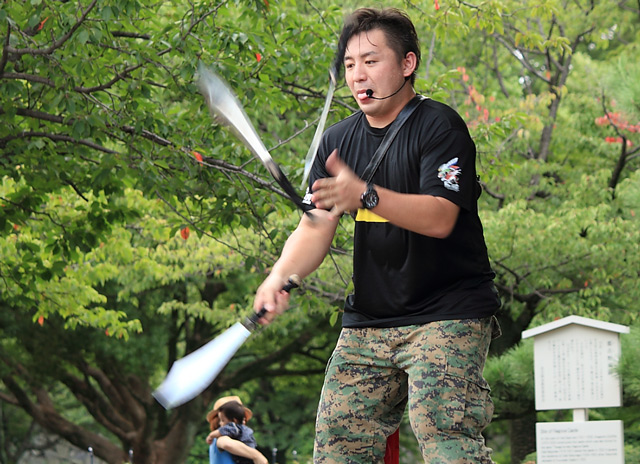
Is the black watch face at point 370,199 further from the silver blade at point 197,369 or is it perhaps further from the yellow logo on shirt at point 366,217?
the silver blade at point 197,369

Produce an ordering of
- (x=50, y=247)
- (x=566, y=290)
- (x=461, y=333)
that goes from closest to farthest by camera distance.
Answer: (x=461, y=333)
(x=50, y=247)
(x=566, y=290)

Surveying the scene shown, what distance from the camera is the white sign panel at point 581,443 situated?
7.78 metres

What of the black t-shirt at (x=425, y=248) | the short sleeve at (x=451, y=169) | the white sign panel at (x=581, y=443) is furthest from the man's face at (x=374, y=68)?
the white sign panel at (x=581, y=443)

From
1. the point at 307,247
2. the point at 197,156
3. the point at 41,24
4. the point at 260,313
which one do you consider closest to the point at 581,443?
the point at 197,156

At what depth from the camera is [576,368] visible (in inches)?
339

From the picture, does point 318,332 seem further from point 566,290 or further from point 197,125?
point 197,125

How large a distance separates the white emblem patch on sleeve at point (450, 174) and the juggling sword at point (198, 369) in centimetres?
70

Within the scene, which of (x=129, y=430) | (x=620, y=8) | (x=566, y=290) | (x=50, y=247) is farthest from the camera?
(x=129, y=430)

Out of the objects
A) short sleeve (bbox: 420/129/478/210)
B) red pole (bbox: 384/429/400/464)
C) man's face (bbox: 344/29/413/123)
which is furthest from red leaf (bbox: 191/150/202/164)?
short sleeve (bbox: 420/129/478/210)

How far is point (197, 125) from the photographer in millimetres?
7398

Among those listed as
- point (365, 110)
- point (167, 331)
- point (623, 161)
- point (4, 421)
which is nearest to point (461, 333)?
point (365, 110)

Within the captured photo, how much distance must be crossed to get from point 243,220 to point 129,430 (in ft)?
47.8

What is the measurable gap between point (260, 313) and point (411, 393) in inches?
19.9

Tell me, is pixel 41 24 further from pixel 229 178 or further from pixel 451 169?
pixel 451 169
